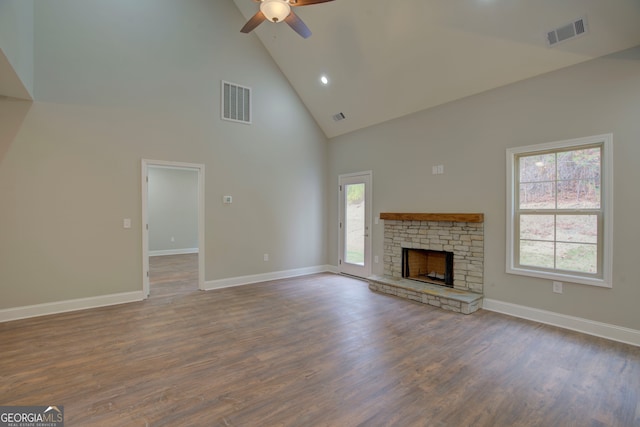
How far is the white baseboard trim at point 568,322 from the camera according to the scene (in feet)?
10.0

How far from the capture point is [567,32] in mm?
3123

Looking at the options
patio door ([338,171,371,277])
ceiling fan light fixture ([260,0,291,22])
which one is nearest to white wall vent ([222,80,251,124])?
patio door ([338,171,371,277])

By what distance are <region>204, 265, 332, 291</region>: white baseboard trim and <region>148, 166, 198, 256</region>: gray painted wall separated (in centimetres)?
506

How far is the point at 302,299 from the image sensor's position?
4.58 metres

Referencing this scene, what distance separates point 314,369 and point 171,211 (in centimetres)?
843

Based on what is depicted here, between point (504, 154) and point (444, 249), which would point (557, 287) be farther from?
point (504, 154)

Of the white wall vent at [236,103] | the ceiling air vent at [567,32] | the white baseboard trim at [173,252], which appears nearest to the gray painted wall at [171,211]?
the white baseboard trim at [173,252]

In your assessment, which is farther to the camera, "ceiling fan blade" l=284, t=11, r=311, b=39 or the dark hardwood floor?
"ceiling fan blade" l=284, t=11, r=311, b=39

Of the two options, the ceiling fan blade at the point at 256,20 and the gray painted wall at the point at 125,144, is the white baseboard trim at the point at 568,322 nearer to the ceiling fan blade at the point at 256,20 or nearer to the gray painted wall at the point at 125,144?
the gray painted wall at the point at 125,144

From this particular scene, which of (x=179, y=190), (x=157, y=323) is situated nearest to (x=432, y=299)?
(x=157, y=323)

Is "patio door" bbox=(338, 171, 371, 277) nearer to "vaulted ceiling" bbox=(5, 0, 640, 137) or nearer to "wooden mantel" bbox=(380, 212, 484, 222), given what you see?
"wooden mantel" bbox=(380, 212, 484, 222)

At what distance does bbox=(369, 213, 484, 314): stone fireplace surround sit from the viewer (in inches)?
162

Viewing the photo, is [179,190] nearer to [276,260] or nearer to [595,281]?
[276,260]

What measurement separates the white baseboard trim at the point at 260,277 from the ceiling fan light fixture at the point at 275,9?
4152 mm
